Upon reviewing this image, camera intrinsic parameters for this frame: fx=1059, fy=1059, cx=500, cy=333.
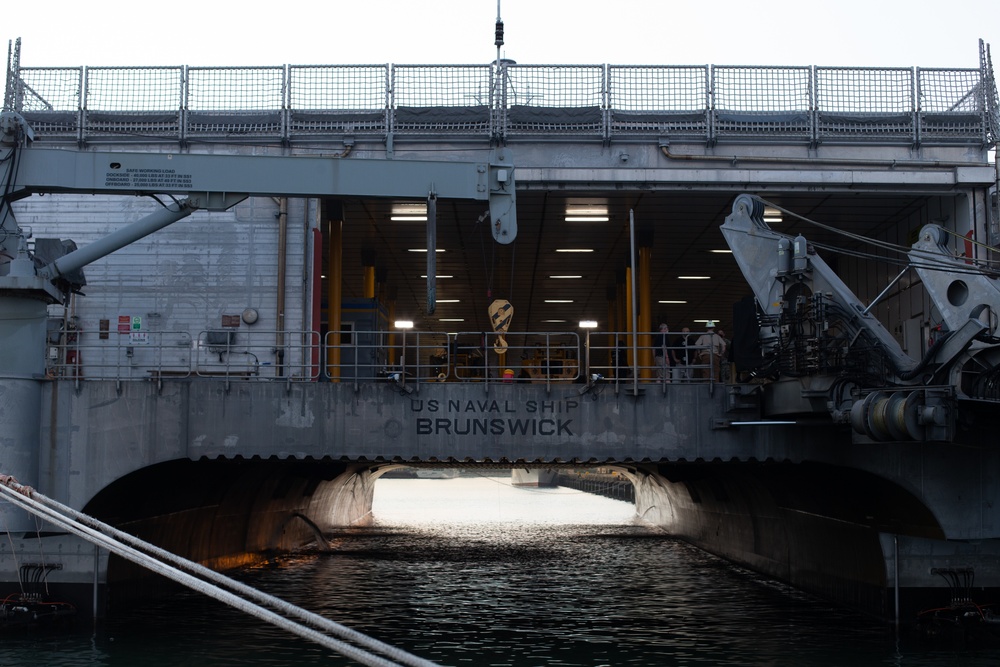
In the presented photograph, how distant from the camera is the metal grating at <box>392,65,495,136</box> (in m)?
27.4

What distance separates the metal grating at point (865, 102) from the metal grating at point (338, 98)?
11603 millimetres

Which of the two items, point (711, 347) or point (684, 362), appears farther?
point (684, 362)

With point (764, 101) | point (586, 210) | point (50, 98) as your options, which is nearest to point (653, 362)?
point (586, 210)

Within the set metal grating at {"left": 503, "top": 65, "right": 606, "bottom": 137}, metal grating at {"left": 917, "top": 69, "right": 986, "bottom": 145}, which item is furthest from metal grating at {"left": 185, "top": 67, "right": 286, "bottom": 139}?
metal grating at {"left": 917, "top": 69, "right": 986, "bottom": 145}

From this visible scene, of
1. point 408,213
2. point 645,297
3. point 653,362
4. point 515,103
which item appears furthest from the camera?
point 653,362

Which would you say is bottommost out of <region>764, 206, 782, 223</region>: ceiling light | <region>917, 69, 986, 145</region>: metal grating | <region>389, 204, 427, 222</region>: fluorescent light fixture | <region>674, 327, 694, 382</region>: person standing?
<region>674, 327, 694, 382</region>: person standing

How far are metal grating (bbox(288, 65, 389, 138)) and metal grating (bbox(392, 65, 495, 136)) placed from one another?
425mm

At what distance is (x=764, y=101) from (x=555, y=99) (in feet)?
18.1

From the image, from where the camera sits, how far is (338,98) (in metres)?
27.9

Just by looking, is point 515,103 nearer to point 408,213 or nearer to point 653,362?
point 408,213

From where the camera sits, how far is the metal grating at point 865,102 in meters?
27.9

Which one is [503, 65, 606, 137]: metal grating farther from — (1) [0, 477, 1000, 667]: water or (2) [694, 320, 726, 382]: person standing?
(1) [0, 477, 1000, 667]: water

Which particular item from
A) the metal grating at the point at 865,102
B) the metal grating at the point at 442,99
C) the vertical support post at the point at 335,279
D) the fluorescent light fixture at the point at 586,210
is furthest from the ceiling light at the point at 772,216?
the vertical support post at the point at 335,279

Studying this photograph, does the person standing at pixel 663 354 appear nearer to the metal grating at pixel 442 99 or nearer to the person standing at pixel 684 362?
the person standing at pixel 684 362
